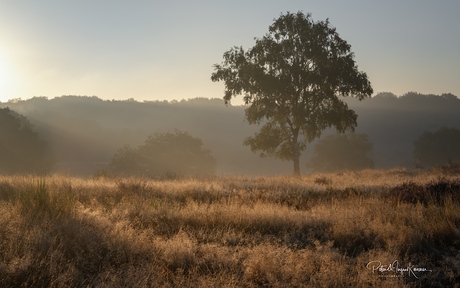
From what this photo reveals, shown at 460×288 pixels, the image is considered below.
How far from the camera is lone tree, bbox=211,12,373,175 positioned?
2539 centimetres

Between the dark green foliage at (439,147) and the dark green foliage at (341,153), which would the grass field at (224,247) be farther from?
the dark green foliage at (439,147)

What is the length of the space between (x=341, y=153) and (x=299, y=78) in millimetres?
49913

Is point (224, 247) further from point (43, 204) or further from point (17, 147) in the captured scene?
point (17, 147)

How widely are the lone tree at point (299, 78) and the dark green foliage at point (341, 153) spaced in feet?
154

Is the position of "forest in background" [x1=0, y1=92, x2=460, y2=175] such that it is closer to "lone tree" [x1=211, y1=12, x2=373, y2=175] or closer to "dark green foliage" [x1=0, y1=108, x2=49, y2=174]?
"dark green foliage" [x1=0, y1=108, x2=49, y2=174]

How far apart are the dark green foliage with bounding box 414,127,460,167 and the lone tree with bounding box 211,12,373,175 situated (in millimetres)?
53894

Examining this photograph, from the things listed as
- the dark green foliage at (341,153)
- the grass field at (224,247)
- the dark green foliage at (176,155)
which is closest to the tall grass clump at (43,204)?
the grass field at (224,247)

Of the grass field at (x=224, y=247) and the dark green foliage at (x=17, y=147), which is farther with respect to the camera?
the dark green foliage at (x=17, y=147)

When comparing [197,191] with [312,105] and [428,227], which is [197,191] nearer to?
[428,227]

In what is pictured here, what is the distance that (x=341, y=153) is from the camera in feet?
238

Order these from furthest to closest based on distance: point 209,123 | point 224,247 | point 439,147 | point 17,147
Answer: point 209,123 → point 439,147 → point 17,147 → point 224,247

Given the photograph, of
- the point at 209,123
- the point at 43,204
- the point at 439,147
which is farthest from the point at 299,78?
the point at 209,123

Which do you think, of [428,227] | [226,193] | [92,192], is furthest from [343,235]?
[92,192]

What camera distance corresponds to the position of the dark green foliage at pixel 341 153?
235ft
